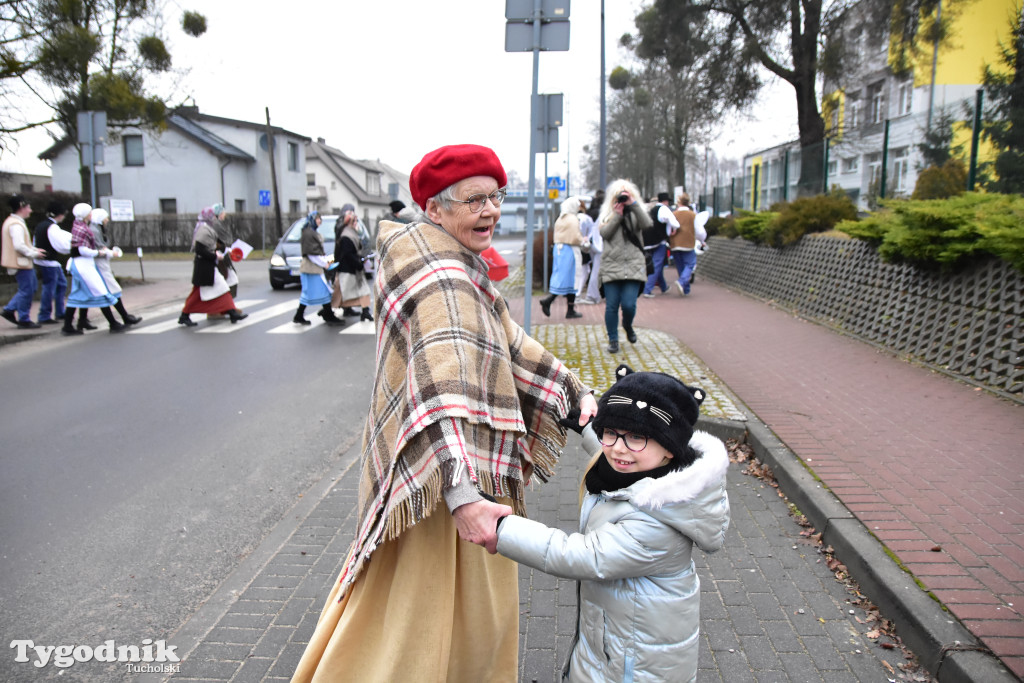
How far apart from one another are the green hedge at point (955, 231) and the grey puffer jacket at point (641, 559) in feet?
18.4

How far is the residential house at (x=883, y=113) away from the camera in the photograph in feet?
40.9

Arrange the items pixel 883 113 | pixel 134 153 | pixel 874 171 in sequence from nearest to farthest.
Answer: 1. pixel 874 171
2. pixel 883 113
3. pixel 134 153

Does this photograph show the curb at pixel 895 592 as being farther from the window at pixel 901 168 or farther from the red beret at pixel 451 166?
the window at pixel 901 168

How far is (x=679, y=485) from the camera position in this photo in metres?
1.95

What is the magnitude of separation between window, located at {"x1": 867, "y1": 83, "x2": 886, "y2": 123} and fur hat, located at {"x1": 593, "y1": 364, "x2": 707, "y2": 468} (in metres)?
27.6

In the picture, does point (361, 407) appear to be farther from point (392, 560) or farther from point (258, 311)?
point (258, 311)

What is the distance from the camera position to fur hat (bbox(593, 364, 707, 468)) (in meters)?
2.00

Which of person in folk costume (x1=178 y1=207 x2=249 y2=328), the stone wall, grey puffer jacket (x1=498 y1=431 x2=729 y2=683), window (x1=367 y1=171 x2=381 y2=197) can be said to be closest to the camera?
grey puffer jacket (x1=498 y1=431 x2=729 y2=683)

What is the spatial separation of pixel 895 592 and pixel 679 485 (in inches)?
71.1

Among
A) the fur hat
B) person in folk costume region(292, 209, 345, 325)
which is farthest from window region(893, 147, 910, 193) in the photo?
the fur hat

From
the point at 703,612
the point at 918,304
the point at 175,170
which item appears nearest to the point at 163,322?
the point at 918,304

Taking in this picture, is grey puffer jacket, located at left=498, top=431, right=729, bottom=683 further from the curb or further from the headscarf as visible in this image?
the headscarf

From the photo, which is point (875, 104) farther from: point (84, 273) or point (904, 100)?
point (84, 273)

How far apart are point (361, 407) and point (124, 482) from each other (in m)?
2.40
